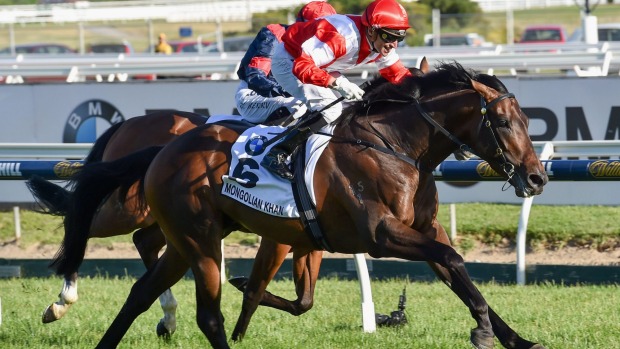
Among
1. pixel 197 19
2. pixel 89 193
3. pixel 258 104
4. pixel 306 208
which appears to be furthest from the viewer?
pixel 197 19

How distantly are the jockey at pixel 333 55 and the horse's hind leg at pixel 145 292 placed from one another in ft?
2.48

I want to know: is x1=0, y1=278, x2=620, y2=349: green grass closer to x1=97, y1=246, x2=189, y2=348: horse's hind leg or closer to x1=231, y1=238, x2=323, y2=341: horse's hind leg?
x1=231, y1=238, x2=323, y2=341: horse's hind leg

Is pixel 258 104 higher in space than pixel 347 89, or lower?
lower

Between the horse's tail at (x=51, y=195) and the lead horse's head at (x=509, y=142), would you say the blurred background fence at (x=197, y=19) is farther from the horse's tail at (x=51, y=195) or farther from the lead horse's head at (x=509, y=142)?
the lead horse's head at (x=509, y=142)

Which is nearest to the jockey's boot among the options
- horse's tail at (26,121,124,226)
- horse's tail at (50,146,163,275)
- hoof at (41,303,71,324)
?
horse's tail at (50,146,163,275)

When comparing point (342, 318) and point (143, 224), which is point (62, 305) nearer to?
point (143, 224)

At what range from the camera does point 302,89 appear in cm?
539

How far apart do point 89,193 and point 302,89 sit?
1.30 meters

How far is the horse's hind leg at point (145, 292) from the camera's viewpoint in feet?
17.2

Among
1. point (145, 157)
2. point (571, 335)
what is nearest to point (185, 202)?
point (145, 157)

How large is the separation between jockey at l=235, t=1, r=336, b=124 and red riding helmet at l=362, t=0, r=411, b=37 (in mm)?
780

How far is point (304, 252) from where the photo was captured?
Answer: 5.77m

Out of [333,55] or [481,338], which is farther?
[333,55]

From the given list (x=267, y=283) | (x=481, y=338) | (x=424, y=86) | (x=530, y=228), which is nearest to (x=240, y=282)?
(x=267, y=283)
